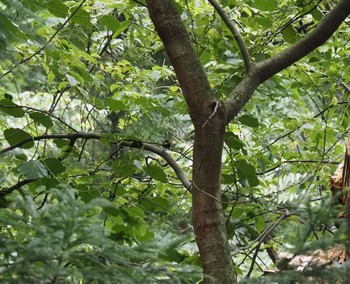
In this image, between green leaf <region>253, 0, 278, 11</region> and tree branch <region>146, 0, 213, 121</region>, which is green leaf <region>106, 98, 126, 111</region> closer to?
tree branch <region>146, 0, 213, 121</region>

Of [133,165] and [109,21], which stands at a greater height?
[109,21]

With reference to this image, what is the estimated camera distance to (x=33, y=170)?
1286 millimetres

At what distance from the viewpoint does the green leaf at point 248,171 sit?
152 centimetres

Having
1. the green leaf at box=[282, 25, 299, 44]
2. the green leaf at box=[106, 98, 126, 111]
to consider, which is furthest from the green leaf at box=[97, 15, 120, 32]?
the green leaf at box=[282, 25, 299, 44]

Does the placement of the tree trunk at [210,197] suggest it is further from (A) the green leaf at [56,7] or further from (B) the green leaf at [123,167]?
(A) the green leaf at [56,7]

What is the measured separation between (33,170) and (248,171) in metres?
0.55

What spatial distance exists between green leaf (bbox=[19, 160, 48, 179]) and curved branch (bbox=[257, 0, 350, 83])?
524 millimetres

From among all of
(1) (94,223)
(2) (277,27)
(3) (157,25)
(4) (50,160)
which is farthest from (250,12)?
(1) (94,223)

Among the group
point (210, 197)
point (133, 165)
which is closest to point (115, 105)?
point (133, 165)

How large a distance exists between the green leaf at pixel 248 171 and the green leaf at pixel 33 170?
1.66 ft

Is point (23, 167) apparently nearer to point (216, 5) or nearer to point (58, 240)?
point (216, 5)

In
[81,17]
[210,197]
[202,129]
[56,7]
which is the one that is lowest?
[210,197]

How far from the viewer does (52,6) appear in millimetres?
1262

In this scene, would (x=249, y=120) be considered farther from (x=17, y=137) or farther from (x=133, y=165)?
(x=17, y=137)
